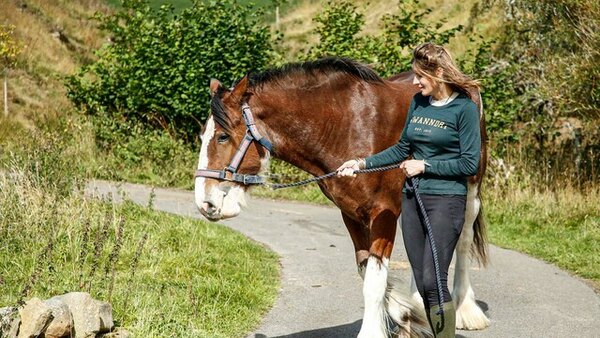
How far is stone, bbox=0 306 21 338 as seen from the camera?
5.68 meters

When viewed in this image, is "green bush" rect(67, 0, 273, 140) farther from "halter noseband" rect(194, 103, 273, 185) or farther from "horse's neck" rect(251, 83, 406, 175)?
"halter noseband" rect(194, 103, 273, 185)

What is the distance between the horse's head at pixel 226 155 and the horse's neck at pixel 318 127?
9.3 inches

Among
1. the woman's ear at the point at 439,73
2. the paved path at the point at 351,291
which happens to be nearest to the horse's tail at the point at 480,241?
the paved path at the point at 351,291

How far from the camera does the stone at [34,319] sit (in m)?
5.74

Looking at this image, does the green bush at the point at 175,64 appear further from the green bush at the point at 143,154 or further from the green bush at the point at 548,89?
the green bush at the point at 548,89

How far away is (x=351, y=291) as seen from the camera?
28.9 feet

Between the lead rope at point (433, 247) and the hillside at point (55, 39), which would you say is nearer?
the lead rope at point (433, 247)

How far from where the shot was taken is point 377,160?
19.6ft

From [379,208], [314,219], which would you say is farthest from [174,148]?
[379,208]

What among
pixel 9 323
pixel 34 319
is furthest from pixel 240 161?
pixel 9 323

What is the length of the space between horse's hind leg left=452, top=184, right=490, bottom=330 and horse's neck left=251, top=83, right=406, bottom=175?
1.85 metres

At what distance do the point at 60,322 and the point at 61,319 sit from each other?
0.02m

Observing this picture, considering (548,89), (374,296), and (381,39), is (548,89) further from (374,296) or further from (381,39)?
(374,296)

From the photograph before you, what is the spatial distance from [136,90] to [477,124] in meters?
13.9
